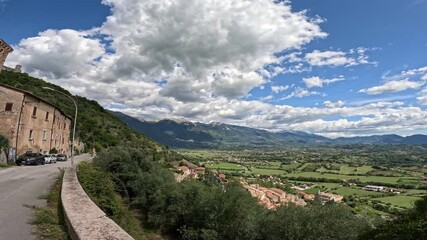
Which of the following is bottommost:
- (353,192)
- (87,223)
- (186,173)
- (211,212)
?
(353,192)

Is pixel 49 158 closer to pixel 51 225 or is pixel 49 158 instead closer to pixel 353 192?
pixel 51 225

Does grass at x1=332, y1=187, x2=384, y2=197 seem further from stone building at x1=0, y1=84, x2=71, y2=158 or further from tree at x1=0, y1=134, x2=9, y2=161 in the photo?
tree at x1=0, y1=134, x2=9, y2=161

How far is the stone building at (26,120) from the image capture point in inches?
1373

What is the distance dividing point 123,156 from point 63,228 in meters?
16.7

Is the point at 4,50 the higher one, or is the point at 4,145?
the point at 4,50

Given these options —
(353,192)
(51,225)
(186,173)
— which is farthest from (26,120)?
(353,192)

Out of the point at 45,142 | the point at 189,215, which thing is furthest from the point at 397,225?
the point at 45,142

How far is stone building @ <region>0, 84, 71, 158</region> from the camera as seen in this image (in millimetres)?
34875

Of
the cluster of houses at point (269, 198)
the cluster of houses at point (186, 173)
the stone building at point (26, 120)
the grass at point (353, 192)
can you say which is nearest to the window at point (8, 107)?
the stone building at point (26, 120)

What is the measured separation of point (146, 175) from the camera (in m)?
22.7

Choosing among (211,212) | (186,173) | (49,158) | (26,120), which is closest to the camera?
(211,212)

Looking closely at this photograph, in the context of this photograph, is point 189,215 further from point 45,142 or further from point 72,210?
point 45,142

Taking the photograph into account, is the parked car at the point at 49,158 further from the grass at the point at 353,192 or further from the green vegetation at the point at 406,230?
the grass at the point at 353,192

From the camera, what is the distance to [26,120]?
37.6 m
